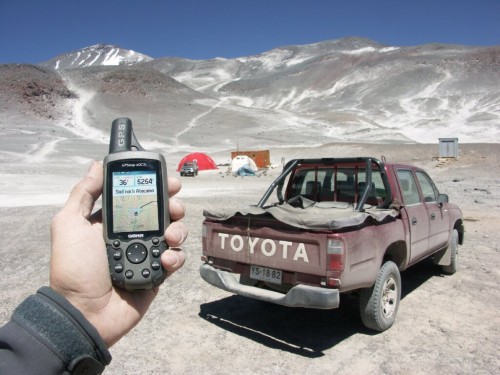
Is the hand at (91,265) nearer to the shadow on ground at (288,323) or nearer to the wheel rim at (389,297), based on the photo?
the shadow on ground at (288,323)

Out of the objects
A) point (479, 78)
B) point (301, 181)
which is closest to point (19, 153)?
point (301, 181)

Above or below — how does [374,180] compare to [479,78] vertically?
below

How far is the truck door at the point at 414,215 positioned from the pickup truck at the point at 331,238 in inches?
0.5

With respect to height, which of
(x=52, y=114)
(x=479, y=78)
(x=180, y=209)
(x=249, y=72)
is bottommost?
(x=180, y=209)

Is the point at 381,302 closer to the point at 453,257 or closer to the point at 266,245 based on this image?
the point at 266,245

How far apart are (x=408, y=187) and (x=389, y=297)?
1807mm

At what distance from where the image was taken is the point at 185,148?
67.8 m

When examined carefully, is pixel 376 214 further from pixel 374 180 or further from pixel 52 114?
pixel 52 114

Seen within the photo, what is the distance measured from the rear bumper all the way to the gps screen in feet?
9.17

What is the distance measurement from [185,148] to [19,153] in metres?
23.9

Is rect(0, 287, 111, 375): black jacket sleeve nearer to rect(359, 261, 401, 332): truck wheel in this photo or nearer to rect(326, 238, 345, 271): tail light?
rect(326, 238, 345, 271): tail light

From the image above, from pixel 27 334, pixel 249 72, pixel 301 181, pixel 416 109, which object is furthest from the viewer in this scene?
pixel 249 72

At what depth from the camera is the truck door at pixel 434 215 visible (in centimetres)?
688

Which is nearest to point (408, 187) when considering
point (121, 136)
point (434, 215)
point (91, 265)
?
point (434, 215)
